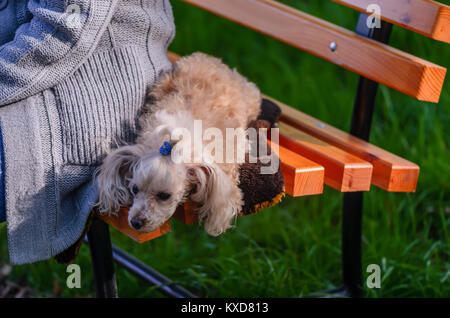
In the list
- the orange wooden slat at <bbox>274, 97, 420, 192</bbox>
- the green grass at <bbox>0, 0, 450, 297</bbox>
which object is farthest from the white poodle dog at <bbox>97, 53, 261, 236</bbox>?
the green grass at <bbox>0, 0, 450, 297</bbox>

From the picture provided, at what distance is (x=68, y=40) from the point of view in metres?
1.56

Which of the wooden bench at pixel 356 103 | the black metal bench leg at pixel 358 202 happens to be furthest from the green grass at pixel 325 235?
the wooden bench at pixel 356 103

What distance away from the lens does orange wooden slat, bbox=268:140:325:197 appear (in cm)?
160

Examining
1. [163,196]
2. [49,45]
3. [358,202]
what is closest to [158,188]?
[163,196]

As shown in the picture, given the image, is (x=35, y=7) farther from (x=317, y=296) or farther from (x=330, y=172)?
(x=317, y=296)

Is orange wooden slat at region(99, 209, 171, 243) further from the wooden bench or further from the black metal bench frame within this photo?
the black metal bench frame

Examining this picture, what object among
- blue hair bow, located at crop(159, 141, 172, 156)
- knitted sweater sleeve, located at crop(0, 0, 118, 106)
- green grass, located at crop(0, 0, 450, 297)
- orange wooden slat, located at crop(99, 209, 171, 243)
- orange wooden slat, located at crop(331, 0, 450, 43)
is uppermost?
orange wooden slat, located at crop(331, 0, 450, 43)

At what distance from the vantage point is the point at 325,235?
260cm

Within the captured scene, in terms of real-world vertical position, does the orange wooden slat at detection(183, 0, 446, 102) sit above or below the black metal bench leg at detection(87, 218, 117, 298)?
above

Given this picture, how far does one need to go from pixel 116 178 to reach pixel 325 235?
4.48 ft

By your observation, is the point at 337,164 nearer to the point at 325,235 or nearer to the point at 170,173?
the point at 170,173

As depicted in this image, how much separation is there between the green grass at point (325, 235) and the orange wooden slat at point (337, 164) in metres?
0.62

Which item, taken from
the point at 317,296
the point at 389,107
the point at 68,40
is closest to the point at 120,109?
the point at 68,40

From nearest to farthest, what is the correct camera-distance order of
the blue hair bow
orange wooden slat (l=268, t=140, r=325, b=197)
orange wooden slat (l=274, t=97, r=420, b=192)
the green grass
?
the blue hair bow, orange wooden slat (l=268, t=140, r=325, b=197), orange wooden slat (l=274, t=97, r=420, b=192), the green grass
